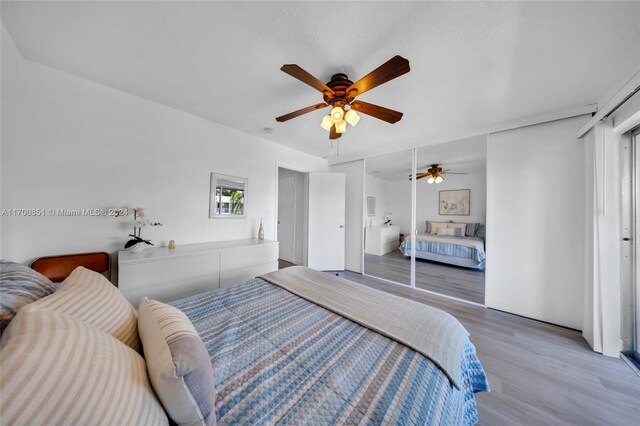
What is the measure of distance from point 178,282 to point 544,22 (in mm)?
3499

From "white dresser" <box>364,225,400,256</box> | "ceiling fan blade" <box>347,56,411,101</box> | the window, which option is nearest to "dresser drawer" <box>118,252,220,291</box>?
the window

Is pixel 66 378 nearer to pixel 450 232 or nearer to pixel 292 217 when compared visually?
pixel 292 217

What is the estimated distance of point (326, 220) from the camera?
4086 millimetres

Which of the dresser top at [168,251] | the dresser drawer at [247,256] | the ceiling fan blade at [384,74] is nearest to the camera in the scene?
the ceiling fan blade at [384,74]

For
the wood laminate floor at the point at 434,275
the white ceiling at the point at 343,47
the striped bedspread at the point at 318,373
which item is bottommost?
the wood laminate floor at the point at 434,275

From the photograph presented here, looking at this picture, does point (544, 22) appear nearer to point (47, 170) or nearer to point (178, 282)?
point (178, 282)

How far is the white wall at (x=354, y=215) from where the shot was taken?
4.04 meters

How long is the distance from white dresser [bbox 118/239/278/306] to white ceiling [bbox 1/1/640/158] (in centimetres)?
165

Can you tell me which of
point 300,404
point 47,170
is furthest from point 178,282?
point 300,404

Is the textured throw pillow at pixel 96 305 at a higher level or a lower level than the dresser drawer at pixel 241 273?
higher

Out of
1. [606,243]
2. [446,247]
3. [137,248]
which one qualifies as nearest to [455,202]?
[446,247]

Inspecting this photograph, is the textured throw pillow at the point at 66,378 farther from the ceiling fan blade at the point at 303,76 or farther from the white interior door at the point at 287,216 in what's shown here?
the white interior door at the point at 287,216

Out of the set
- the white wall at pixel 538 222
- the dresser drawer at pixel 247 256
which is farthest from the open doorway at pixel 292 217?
the white wall at pixel 538 222

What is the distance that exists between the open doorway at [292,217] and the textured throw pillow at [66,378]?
3628 mm
